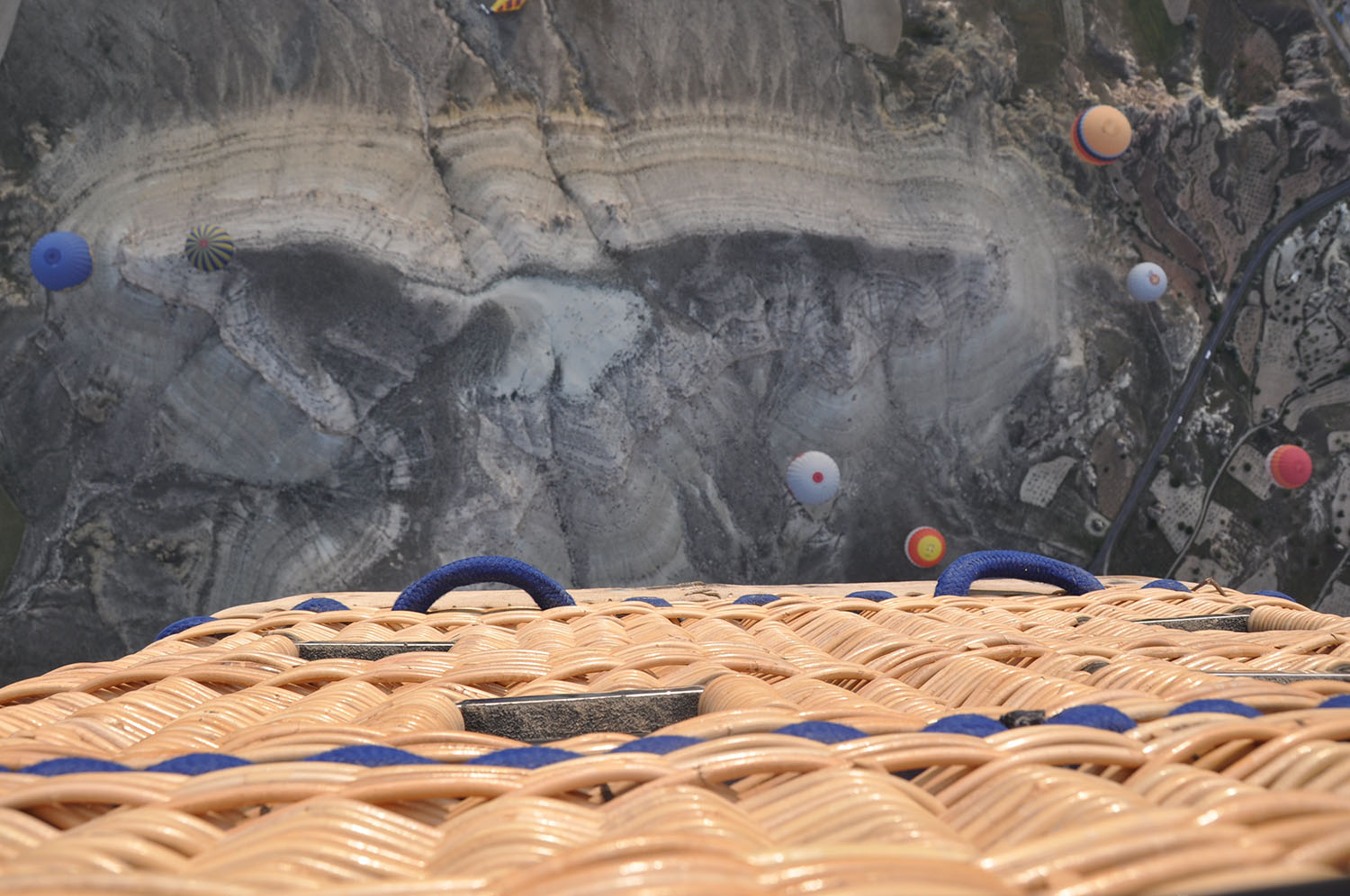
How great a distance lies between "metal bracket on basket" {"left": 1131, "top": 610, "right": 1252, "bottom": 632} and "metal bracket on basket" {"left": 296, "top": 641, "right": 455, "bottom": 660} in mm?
639

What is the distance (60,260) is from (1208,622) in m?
2.86

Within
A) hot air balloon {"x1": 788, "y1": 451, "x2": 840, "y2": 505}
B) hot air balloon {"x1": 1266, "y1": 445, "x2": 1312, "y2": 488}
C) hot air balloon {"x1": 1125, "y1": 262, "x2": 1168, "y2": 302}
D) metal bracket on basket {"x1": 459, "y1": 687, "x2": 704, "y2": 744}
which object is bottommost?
metal bracket on basket {"x1": 459, "y1": 687, "x2": 704, "y2": 744}

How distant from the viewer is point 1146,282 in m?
2.94

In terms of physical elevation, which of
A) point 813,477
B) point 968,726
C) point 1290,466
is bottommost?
point 968,726

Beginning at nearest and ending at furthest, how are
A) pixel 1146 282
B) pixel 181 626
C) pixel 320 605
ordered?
1. pixel 181 626
2. pixel 320 605
3. pixel 1146 282

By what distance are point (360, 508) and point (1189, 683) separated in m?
2.41

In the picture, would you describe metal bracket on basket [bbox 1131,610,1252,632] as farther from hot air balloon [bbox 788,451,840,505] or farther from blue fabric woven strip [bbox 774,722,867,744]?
hot air balloon [bbox 788,451,840,505]

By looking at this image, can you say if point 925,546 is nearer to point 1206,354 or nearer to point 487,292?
point 1206,354

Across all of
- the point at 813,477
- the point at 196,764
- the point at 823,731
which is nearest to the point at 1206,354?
the point at 813,477

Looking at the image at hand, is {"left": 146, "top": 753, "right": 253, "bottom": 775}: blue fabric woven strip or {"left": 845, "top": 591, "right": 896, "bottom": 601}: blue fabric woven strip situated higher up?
{"left": 845, "top": 591, "right": 896, "bottom": 601}: blue fabric woven strip

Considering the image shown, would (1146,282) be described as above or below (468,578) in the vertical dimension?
above

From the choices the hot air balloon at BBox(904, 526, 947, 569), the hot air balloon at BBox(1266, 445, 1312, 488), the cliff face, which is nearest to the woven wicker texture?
the cliff face

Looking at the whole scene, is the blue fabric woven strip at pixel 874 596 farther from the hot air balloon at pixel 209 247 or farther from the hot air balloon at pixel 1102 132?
the hot air balloon at pixel 1102 132

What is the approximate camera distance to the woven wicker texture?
27 cm
